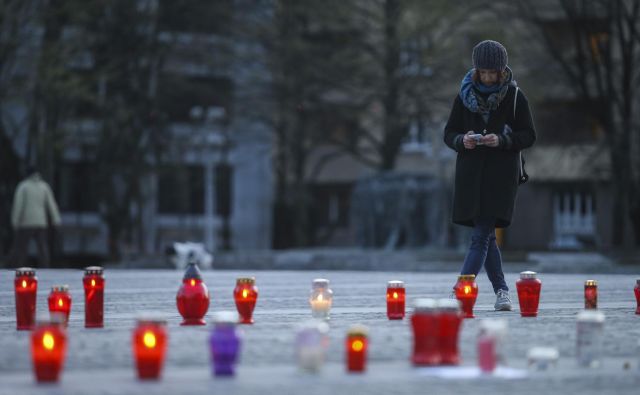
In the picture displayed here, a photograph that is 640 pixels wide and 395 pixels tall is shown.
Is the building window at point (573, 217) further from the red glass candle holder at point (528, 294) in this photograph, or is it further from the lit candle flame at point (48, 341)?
the lit candle flame at point (48, 341)

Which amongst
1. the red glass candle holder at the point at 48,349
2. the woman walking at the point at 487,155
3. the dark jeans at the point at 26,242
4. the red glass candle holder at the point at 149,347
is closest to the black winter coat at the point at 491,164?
the woman walking at the point at 487,155

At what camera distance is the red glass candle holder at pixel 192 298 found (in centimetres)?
1045

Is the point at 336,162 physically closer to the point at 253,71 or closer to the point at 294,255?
the point at 253,71

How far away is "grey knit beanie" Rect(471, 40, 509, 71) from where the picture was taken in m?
12.0

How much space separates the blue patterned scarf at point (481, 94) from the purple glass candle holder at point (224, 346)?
5.21m

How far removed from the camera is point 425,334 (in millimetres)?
7895

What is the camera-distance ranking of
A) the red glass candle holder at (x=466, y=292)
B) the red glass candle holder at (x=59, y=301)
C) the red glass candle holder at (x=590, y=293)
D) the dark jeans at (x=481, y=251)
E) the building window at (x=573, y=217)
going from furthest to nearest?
the building window at (x=573, y=217) < the dark jeans at (x=481, y=251) < the red glass candle holder at (x=590, y=293) < the red glass candle holder at (x=466, y=292) < the red glass candle holder at (x=59, y=301)

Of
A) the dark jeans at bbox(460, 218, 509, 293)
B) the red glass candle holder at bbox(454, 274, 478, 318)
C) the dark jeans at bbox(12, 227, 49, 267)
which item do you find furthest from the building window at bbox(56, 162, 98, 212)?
the red glass candle holder at bbox(454, 274, 478, 318)

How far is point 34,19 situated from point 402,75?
12851 millimetres

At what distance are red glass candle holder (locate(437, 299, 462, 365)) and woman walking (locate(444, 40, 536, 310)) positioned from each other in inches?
166

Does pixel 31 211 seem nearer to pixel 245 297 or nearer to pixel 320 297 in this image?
pixel 320 297

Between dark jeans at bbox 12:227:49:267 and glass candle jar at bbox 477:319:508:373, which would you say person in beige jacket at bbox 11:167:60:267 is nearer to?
dark jeans at bbox 12:227:49:267

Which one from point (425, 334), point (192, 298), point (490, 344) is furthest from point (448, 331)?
point (192, 298)

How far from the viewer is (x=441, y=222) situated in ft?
121
